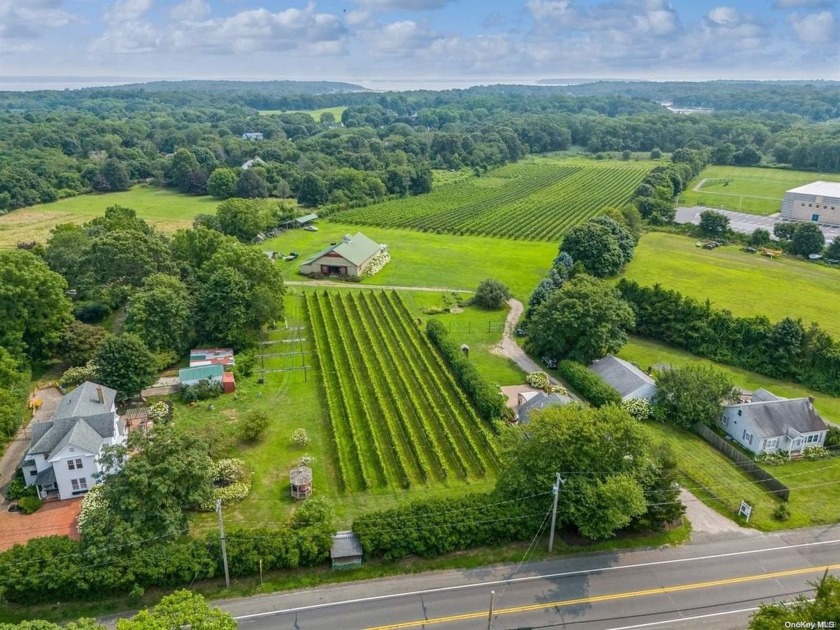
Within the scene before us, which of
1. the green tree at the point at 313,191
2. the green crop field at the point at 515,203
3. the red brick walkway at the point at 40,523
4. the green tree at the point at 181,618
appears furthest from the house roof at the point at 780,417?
the green tree at the point at 313,191

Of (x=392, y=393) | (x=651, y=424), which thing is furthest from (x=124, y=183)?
(x=651, y=424)

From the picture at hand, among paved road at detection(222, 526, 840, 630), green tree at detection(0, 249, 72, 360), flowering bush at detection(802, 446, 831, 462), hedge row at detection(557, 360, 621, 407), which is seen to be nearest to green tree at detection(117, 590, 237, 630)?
paved road at detection(222, 526, 840, 630)

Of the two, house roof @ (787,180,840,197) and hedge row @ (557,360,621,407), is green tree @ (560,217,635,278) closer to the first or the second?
hedge row @ (557,360,621,407)

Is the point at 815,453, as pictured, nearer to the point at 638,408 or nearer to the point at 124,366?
the point at 638,408

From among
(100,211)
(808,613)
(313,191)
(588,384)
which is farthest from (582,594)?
(100,211)

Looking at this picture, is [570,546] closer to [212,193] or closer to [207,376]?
[207,376]
